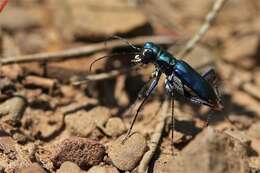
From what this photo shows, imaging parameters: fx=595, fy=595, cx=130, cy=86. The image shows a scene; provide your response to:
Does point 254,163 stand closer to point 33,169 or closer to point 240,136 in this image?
point 240,136

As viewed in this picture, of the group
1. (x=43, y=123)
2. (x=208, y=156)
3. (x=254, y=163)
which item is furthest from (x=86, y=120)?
(x=208, y=156)

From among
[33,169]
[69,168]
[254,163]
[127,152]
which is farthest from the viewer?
[254,163]

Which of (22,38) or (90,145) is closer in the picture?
(90,145)

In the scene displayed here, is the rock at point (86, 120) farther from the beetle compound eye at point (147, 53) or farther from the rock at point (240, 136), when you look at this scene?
the rock at point (240, 136)

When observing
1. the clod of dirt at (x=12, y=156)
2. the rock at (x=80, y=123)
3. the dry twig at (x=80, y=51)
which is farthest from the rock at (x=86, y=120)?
the dry twig at (x=80, y=51)

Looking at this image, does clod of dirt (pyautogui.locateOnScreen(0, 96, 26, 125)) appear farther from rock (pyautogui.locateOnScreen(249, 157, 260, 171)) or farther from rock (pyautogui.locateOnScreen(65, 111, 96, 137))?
rock (pyautogui.locateOnScreen(249, 157, 260, 171))

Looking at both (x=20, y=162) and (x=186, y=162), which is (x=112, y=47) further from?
(x=186, y=162)

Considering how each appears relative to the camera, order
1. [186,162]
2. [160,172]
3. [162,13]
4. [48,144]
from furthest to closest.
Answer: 1. [162,13]
2. [48,144]
3. [160,172]
4. [186,162]

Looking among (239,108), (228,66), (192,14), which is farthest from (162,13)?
(239,108)
